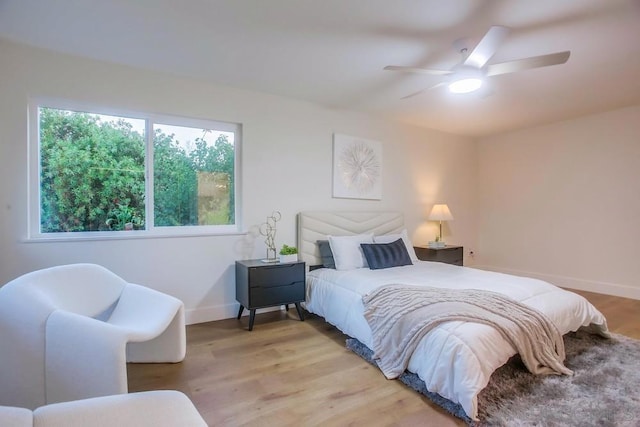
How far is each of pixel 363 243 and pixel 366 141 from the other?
5.05 ft

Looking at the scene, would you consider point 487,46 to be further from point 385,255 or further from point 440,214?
point 440,214

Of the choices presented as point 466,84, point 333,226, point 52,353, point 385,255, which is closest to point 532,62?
point 466,84

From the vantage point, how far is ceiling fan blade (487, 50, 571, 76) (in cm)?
199

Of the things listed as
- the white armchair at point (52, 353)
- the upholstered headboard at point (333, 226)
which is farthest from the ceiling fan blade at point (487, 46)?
the white armchair at point (52, 353)

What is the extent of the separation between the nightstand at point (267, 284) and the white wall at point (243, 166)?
12.0 inches

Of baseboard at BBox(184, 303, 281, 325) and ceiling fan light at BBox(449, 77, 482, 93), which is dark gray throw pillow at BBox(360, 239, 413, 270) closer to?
baseboard at BBox(184, 303, 281, 325)

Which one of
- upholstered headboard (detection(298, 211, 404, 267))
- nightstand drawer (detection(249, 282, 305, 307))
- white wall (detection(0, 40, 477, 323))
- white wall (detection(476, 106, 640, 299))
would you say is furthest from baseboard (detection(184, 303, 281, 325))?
white wall (detection(476, 106, 640, 299))

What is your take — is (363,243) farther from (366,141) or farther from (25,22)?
(25,22)

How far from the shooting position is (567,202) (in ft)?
14.9

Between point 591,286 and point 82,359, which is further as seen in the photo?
point 591,286

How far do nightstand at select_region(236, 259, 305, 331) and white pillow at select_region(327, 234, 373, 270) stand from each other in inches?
16.4

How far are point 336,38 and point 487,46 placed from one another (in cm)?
106

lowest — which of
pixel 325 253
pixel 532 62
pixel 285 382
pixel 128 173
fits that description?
pixel 285 382

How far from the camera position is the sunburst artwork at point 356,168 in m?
4.04
